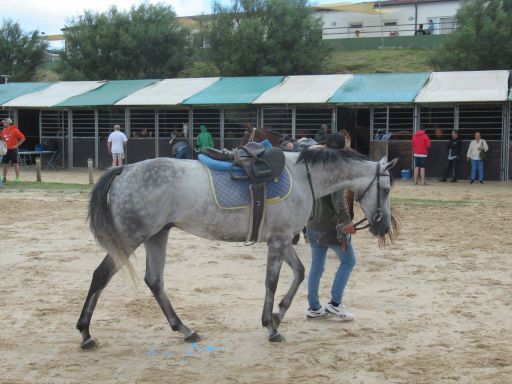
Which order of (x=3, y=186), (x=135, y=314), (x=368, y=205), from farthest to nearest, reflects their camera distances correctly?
(x=3, y=186), (x=135, y=314), (x=368, y=205)

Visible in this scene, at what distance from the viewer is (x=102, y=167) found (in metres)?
26.4

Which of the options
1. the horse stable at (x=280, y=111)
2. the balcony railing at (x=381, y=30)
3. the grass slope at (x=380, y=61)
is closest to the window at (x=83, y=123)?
the horse stable at (x=280, y=111)

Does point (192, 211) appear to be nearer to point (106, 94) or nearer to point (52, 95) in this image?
point (106, 94)

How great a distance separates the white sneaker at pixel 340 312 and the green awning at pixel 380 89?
15500mm

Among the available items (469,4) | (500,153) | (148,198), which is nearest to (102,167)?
(500,153)

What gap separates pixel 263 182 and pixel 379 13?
4379cm

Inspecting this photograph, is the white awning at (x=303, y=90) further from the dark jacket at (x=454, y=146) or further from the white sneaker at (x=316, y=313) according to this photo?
the white sneaker at (x=316, y=313)

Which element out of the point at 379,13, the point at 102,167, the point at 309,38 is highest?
the point at 379,13

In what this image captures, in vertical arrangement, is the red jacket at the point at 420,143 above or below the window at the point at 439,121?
below

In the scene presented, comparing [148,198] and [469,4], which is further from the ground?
[469,4]

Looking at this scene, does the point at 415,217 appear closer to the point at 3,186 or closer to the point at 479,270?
the point at 479,270

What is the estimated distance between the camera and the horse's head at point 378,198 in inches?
230

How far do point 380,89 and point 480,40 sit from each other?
38.7 ft

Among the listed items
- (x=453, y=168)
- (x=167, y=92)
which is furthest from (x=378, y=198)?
(x=167, y=92)
